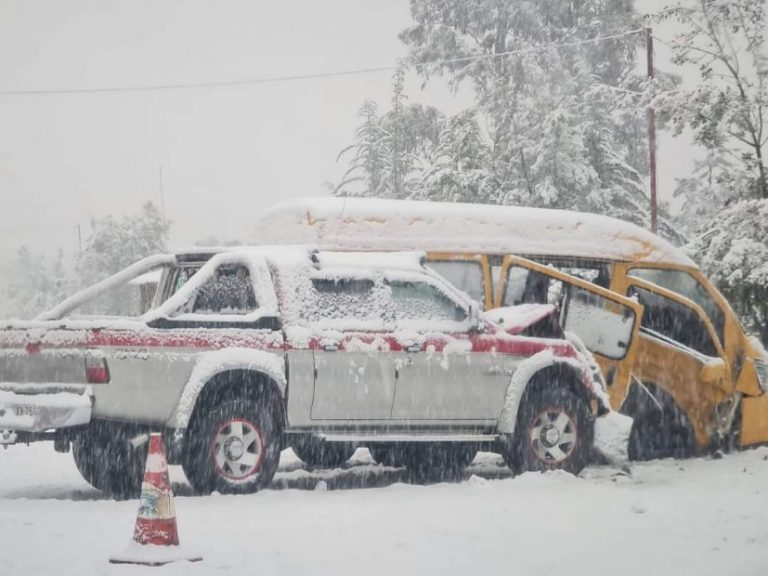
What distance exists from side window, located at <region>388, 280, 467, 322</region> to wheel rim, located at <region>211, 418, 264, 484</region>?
161 cm

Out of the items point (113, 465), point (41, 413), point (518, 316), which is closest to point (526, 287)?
point (518, 316)

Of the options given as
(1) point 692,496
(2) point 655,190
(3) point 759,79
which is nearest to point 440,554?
(1) point 692,496

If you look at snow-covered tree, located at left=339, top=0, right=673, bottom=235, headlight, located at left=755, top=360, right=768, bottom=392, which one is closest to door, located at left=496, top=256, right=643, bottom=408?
headlight, located at left=755, top=360, right=768, bottom=392

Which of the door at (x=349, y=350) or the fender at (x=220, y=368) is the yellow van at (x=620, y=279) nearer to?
the door at (x=349, y=350)

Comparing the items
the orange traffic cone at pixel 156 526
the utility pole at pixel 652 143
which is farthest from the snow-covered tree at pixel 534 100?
the orange traffic cone at pixel 156 526

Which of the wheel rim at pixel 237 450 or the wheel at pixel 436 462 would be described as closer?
the wheel rim at pixel 237 450

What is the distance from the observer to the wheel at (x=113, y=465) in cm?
915

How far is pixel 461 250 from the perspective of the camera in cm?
1216

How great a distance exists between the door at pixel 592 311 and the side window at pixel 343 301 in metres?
2.11

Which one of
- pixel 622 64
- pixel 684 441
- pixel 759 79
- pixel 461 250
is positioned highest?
pixel 622 64

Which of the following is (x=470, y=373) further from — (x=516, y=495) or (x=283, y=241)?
(x=283, y=241)

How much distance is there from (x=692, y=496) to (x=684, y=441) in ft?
10.2

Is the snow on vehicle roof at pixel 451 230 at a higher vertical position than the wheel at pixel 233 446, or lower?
higher

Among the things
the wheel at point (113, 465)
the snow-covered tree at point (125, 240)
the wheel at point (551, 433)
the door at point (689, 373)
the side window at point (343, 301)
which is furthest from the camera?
the snow-covered tree at point (125, 240)
